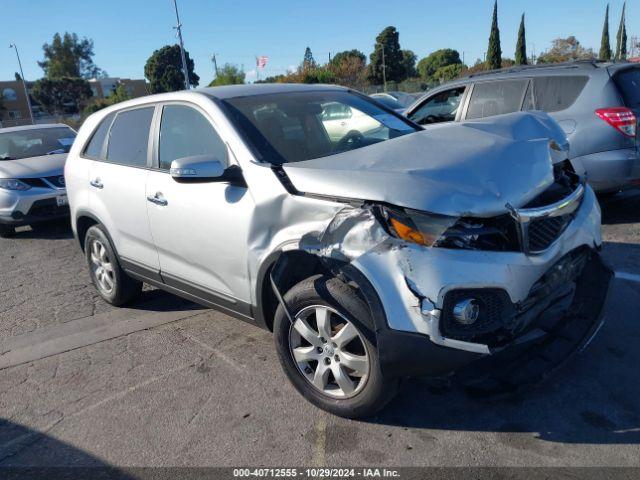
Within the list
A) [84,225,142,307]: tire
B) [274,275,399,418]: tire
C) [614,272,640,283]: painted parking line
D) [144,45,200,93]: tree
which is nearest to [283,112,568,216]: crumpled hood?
[274,275,399,418]: tire

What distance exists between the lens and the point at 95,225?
4.91 m

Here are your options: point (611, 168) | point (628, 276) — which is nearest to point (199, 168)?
point (628, 276)

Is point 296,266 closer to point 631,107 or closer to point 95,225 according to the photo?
point 95,225

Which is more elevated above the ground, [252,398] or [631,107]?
[631,107]

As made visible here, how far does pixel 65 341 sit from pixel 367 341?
2859 mm

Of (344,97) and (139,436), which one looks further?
(344,97)

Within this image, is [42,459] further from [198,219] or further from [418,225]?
[418,225]

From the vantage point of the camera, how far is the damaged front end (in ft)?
8.02

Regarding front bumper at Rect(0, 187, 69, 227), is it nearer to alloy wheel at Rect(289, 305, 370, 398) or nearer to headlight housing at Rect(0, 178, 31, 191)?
headlight housing at Rect(0, 178, 31, 191)

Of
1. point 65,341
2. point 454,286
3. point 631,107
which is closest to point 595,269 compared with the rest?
point 454,286

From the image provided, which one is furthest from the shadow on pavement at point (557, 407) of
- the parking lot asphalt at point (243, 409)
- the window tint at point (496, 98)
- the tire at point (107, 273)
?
the window tint at point (496, 98)

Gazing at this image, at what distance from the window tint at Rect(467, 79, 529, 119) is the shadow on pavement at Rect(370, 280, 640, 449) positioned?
3933 mm

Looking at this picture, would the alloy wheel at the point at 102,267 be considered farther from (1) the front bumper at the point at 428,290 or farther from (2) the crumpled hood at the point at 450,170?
(1) the front bumper at the point at 428,290

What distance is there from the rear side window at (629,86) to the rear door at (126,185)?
485cm
